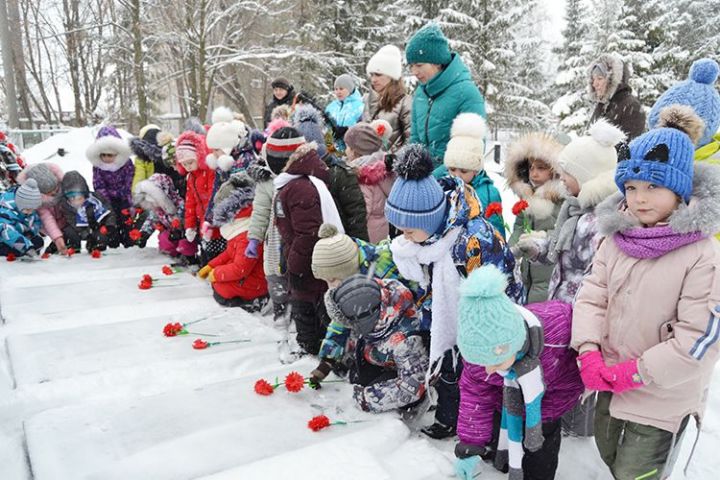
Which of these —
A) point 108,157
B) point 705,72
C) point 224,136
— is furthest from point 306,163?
point 108,157

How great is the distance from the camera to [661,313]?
186cm

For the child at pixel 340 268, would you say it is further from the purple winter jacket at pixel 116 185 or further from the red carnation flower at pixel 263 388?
the purple winter jacket at pixel 116 185

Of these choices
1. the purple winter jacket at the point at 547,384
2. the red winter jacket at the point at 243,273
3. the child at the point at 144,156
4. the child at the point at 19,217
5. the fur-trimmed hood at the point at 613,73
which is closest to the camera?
the purple winter jacket at the point at 547,384

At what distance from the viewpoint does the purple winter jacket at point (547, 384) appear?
215cm

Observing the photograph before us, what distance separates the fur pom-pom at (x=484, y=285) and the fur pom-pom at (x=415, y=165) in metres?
0.76

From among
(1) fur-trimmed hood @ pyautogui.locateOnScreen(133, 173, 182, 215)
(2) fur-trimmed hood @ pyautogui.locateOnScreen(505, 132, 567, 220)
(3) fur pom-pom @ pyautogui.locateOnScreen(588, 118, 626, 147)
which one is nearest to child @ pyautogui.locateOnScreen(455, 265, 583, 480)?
(3) fur pom-pom @ pyautogui.locateOnScreen(588, 118, 626, 147)

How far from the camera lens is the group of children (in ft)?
6.05

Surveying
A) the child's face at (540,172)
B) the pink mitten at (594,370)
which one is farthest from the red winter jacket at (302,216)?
the pink mitten at (594,370)

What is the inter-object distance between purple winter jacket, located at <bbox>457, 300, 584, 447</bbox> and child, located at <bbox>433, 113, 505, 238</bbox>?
1.22 meters

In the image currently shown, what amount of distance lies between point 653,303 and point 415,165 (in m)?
1.17

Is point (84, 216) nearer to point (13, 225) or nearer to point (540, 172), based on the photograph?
point (13, 225)

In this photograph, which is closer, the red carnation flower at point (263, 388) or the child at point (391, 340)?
the child at point (391, 340)

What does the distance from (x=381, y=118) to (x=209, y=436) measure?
3.37 metres

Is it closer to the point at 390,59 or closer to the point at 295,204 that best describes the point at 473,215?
the point at 295,204
